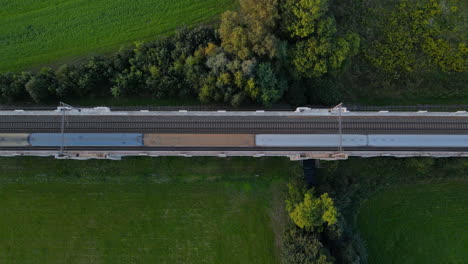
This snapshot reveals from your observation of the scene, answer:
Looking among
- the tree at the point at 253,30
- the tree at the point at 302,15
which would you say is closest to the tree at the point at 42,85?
the tree at the point at 253,30

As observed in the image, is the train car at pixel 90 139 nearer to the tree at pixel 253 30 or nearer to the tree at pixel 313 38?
the tree at pixel 253 30

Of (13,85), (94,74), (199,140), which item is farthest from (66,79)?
(199,140)

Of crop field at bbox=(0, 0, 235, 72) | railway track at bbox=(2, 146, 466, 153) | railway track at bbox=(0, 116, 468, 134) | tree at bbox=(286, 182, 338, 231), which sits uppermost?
crop field at bbox=(0, 0, 235, 72)

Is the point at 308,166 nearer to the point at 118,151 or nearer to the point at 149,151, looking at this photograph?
the point at 149,151

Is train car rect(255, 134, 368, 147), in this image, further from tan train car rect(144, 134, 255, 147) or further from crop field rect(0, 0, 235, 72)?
crop field rect(0, 0, 235, 72)

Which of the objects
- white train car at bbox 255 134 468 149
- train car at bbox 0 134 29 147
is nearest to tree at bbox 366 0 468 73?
white train car at bbox 255 134 468 149

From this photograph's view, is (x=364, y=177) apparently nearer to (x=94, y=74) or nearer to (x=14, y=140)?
(x=94, y=74)

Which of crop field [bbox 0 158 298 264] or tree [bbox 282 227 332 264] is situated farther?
crop field [bbox 0 158 298 264]
